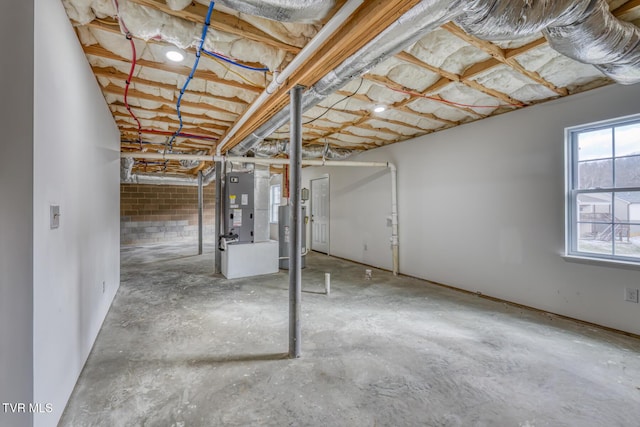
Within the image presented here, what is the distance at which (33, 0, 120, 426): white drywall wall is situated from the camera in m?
1.28

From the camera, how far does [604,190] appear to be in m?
2.77

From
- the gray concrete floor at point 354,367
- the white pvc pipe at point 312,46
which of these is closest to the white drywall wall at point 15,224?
the gray concrete floor at point 354,367

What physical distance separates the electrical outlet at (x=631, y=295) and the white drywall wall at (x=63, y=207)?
415 cm

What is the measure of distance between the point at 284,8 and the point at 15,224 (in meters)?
1.51

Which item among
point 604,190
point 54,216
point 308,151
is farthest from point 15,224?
point 604,190

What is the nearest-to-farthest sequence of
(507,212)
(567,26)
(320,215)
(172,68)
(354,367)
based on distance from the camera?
(567,26) → (354,367) → (172,68) → (507,212) → (320,215)

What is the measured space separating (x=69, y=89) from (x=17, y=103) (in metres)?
0.67

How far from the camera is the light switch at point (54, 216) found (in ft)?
4.63

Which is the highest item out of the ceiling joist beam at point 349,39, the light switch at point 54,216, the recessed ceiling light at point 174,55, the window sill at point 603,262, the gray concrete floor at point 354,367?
the recessed ceiling light at point 174,55

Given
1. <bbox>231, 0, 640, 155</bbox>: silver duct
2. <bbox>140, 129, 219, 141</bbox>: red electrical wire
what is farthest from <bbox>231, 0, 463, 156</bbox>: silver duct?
<bbox>140, 129, 219, 141</bbox>: red electrical wire

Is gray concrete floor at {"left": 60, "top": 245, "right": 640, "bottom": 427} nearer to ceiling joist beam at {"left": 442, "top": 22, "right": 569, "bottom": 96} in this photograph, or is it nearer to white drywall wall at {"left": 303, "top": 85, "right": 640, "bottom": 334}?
white drywall wall at {"left": 303, "top": 85, "right": 640, "bottom": 334}

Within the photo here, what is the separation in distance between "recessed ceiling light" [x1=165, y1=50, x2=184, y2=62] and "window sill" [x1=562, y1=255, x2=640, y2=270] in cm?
399

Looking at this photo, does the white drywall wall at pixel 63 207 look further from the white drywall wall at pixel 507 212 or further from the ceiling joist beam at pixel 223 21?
the white drywall wall at pixel 507 212

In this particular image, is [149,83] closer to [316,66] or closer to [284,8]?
[316,66]
